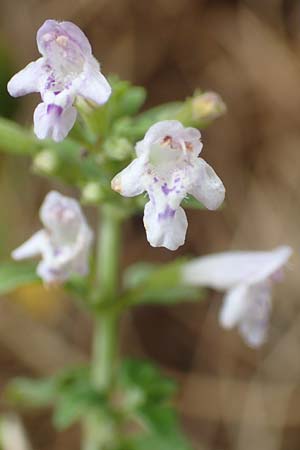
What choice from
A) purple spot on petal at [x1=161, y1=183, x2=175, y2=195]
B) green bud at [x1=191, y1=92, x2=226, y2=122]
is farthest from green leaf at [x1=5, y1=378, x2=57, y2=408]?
purple spot on petal at [x1=161, y1=183, x2=175, y2=195]

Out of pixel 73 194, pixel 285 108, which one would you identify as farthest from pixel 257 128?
pixel 73 194

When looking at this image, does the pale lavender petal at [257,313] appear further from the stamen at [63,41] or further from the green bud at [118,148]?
the stamen at [63,41]

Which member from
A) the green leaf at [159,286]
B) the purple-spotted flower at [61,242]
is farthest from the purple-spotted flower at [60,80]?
the green leaf at [159,286]

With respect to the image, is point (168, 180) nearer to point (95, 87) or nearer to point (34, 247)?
point (95, 87)

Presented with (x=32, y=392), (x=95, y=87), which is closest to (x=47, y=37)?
(x=95, y=87)

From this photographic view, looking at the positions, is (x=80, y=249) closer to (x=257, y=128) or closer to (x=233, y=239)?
(x=233, y=239)
